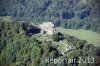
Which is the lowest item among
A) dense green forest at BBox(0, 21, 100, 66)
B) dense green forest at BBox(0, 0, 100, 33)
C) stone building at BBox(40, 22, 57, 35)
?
dense green forest at BBox(0, 21, 100, 66)

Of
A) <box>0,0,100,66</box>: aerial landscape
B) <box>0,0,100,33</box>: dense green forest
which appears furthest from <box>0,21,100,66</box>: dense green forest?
<box>0,0,100,33</box>: dense green forest

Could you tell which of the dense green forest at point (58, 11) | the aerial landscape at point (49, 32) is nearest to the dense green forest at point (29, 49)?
the aerial landscape at point (49, 32)

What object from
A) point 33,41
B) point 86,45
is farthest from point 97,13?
point 33,41

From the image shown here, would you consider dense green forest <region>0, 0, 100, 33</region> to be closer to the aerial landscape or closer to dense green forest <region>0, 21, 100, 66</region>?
the aerial landscape

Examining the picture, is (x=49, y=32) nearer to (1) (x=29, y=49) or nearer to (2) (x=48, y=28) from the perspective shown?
(2) (x=48, y=28)

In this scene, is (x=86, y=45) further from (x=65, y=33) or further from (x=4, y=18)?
(x=4, y=18)

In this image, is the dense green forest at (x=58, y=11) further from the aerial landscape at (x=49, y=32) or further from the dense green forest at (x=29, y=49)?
the dense green forest at (x=29, y=49)

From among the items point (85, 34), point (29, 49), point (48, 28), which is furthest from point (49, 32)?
point (85, 34)

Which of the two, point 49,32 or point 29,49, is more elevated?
point 49,32
